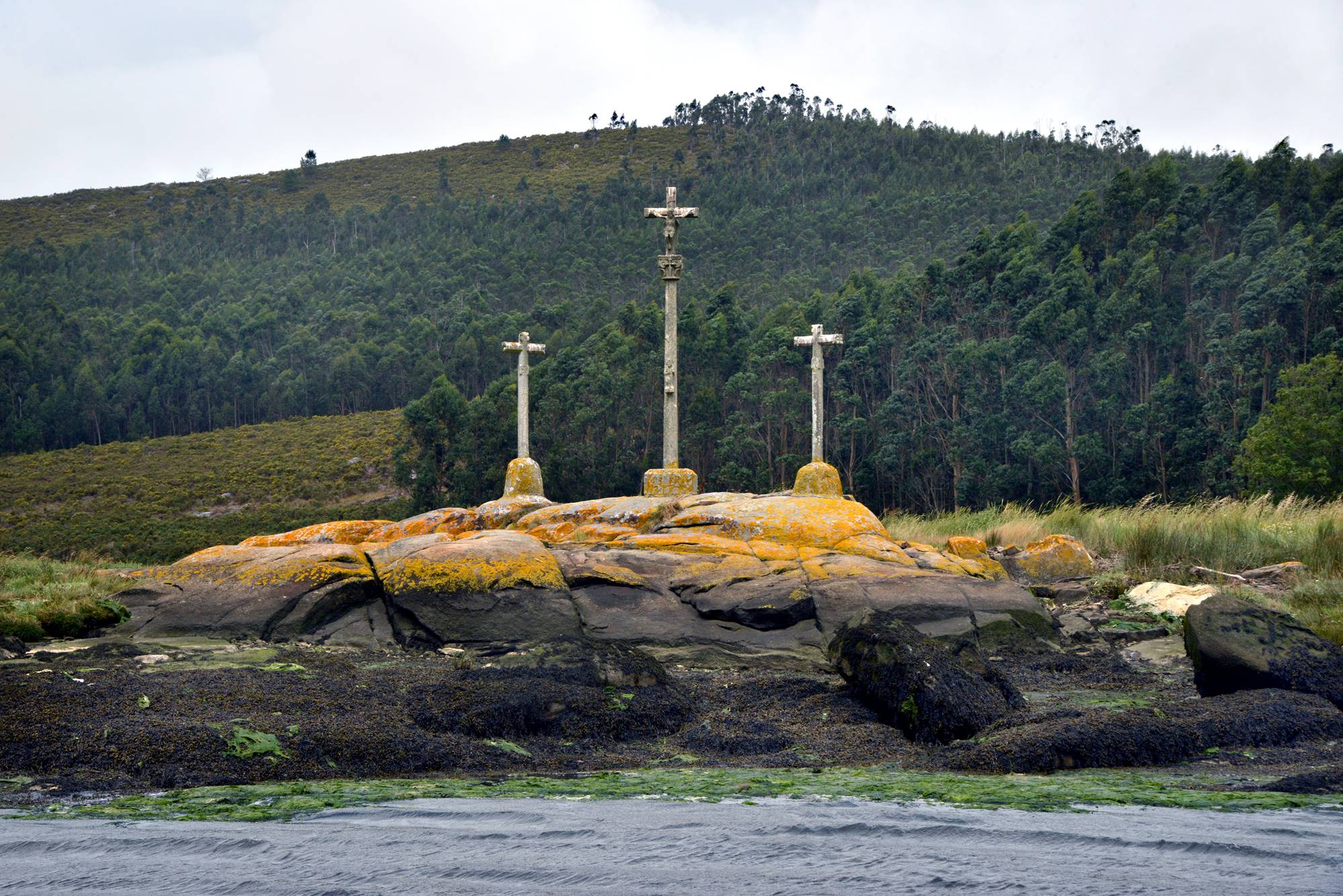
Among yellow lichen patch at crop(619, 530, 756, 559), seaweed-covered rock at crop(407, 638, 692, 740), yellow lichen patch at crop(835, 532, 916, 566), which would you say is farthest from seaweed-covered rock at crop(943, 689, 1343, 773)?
yellow lichen patch at crop(619, 530, 756, 559)

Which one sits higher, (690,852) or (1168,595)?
(690,852)

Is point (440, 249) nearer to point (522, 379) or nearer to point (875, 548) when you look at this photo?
point (522, 379)

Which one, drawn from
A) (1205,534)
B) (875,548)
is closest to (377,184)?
(1205,534)

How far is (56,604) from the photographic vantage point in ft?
42.7

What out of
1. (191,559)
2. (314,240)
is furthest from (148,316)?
(191,559)

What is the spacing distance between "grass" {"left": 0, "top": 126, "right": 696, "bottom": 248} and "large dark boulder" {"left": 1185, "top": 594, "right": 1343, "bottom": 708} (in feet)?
414

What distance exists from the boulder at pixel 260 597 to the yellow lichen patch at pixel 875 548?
19.7 ft

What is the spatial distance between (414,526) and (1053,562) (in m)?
10.8

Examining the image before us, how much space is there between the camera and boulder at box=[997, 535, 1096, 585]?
19.3m

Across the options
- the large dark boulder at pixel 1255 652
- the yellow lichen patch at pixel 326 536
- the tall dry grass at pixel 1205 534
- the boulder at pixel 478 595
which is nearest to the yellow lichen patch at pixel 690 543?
the boulder at pixel 478 595

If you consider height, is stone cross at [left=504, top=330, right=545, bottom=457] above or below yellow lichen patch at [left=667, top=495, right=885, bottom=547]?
above

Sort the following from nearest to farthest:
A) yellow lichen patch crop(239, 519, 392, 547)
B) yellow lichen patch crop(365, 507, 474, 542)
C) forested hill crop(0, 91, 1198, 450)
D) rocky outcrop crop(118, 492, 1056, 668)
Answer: rocky outcrop crop(118, 492, 1056, 668) < yellow lichen patch crop(239, 519, 392, 547) < yellow lichen patch crop(365, 507, 474, 542) < forested hill crop(0, 91, 1198, 450)

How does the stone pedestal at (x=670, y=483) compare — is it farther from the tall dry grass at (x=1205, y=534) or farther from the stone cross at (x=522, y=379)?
the tall dry grass at (x=1205, y=534)

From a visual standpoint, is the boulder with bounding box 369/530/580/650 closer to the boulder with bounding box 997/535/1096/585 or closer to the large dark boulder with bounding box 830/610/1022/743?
the large dark boulder with bounding box 830/610/1022/743
